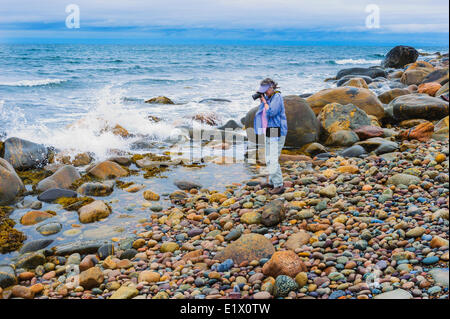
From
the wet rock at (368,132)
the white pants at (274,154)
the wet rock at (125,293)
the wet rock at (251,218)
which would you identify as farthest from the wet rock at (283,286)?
the wet rock at (368,132)

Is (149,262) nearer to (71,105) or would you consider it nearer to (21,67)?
(71,105)

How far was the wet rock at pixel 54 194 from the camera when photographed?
24.7ft

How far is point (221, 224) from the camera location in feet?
20.3

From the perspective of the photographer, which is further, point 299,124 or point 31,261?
point 299,124

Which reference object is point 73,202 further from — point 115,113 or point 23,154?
point 115,113

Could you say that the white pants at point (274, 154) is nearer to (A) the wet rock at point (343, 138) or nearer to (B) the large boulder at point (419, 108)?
(A) the wet rock at point (343, 138)

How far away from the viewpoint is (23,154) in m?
9.33

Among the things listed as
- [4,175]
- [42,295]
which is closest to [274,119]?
[42,295]

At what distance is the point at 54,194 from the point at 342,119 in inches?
309

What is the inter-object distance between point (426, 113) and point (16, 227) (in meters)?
10.9

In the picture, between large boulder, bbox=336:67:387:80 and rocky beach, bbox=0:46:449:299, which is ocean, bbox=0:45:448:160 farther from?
large boulder, bbox=336:67:387:80

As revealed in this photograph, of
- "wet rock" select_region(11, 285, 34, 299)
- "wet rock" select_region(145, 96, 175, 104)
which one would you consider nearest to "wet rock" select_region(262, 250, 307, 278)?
"wet rock" select_region(11, 285, 34, 299)

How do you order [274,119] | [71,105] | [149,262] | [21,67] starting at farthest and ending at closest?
[21,67] < [71,105] < [274,119] < [149,262]

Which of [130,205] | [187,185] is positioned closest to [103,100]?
[187,185]
